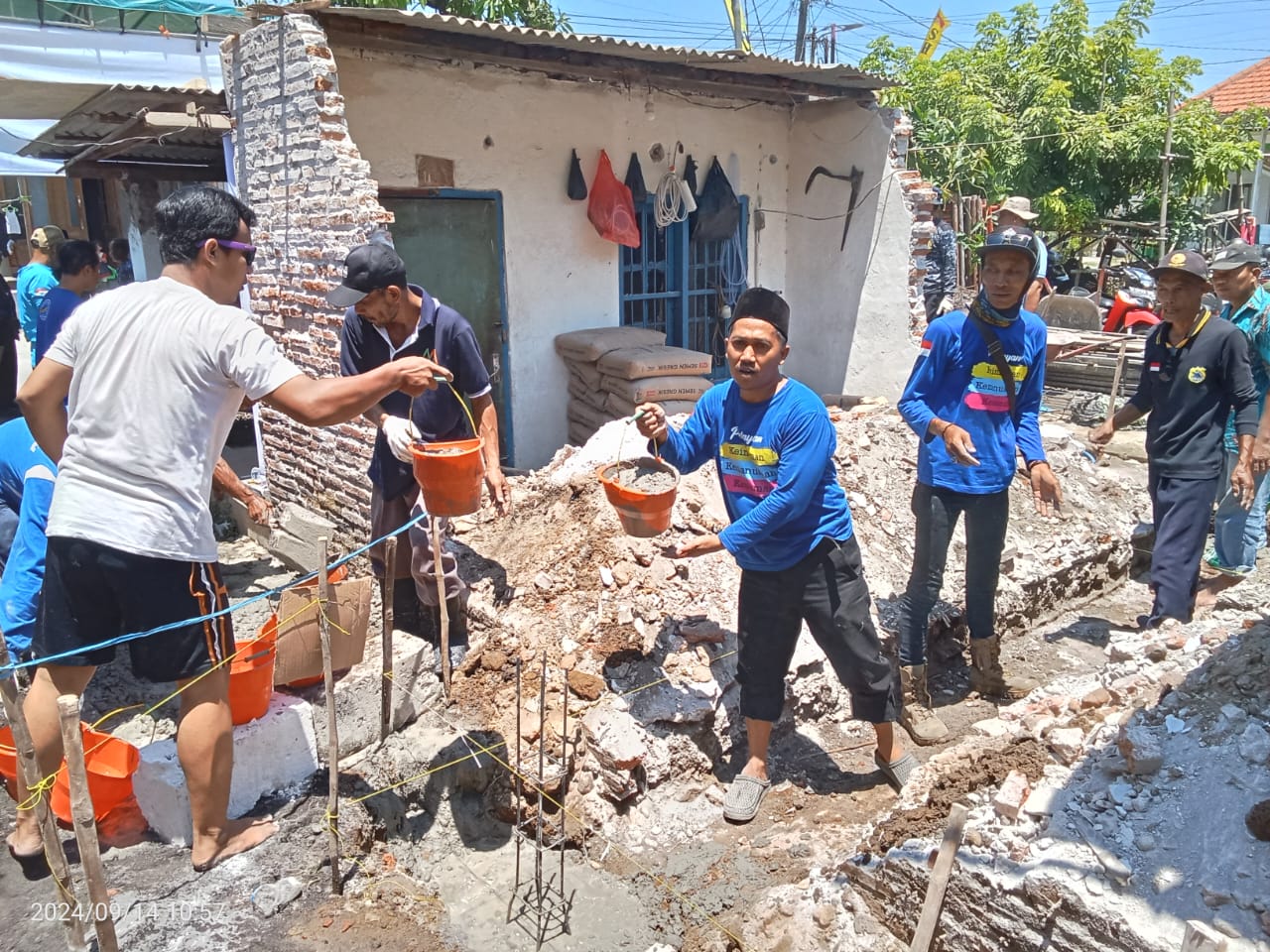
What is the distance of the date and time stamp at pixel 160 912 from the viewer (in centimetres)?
272

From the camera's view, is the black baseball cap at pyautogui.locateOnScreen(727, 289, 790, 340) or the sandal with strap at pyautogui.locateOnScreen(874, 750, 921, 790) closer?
the black baseball cap at pyautogui.locateOnScreen(727, 289, 790, 340)

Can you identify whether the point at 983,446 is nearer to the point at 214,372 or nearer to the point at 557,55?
the point at 214,372

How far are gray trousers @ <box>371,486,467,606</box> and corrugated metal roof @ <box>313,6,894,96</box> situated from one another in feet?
9.56

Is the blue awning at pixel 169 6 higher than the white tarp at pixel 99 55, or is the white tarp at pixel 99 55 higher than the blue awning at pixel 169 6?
the blue awning at pixel 169 6

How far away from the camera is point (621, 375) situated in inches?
278

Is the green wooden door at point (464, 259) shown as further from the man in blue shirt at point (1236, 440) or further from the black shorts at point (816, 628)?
the man in blue shirt at point (1236, 440)

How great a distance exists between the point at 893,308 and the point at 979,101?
1029 cm

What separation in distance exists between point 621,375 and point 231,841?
15.4 ft

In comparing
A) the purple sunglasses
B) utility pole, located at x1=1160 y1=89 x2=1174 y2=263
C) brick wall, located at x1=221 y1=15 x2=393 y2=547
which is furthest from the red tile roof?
the purple sunglasses

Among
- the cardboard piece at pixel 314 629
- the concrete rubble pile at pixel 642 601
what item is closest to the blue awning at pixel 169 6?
the concrete rubble pile at pixel 642 601

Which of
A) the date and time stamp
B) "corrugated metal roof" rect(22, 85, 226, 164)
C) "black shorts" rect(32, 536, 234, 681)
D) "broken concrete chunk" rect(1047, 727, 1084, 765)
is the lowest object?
the date and time stamp

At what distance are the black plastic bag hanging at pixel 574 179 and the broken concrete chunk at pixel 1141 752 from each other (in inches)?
242

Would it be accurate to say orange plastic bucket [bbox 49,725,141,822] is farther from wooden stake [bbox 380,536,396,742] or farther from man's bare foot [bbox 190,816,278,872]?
wooden stake [bbox 380,536,396,742]

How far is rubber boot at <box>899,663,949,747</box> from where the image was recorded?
4.12 m
